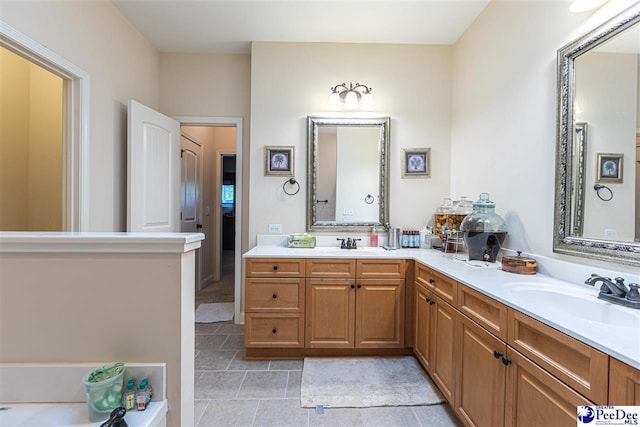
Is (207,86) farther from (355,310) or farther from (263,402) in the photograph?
(263,402)

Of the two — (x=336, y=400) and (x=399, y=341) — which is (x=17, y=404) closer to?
(x=336, y=400)

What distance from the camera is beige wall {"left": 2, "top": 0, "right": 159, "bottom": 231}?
1.69 m

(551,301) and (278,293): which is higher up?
(551,301)

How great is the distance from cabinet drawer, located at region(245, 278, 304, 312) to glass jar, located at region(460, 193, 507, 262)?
4.27 feet

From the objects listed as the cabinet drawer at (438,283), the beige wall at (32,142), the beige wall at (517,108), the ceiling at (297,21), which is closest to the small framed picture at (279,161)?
the ceiling at (297,21)

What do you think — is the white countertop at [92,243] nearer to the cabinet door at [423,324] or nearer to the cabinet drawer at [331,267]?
the cabinet drawer at [331,267]

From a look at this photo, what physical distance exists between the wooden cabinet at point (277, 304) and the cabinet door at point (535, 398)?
1443mm

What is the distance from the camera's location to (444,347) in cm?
168

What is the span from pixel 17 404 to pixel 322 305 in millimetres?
1708

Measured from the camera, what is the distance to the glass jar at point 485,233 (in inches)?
73.4

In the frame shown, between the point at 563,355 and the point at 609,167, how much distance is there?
0.99 metres

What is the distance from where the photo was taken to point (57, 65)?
176 centimetres

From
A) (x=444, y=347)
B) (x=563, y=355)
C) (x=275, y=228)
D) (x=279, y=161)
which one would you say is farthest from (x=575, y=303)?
(x=279, y=161)

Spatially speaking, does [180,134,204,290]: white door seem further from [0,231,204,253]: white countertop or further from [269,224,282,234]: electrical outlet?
[0,231,204,253]: white countertop
